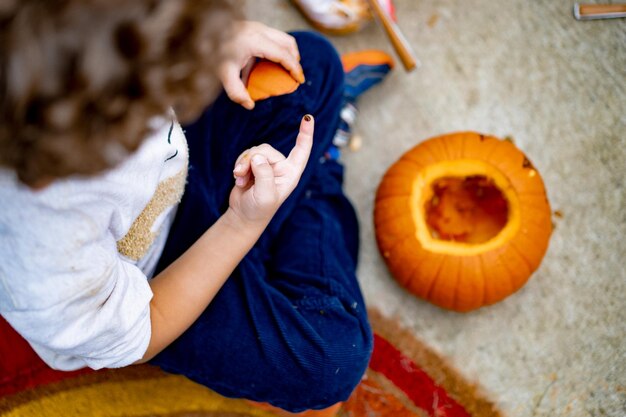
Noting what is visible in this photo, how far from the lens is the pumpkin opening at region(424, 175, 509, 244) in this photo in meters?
0.89

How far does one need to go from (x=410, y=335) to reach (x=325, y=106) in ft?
1.45

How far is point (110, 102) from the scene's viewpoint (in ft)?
1.16

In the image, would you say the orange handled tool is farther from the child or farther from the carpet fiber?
the carpet fiber

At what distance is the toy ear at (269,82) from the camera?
727 mm

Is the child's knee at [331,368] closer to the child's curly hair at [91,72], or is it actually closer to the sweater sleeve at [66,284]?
the sweater sleeve at [66,284]

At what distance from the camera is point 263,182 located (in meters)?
0.58

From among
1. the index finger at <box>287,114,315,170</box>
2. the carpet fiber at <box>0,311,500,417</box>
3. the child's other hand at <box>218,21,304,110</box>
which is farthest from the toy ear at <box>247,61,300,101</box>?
the carpet fiber at <box>0,311,500,417</box>

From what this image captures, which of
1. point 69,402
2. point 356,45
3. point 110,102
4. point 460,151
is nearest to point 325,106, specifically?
point 460,151

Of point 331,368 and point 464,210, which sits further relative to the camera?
point 464,210

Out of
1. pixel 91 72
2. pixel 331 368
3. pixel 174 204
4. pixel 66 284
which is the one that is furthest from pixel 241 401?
pixel 91 72

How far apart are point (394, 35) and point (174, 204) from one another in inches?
22.1

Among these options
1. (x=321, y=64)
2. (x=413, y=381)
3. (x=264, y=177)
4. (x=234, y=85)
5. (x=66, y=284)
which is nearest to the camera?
(x=66, y=284)

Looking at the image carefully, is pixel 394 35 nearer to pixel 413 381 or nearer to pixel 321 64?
pixel 321 64

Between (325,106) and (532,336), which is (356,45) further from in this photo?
(532,336)
